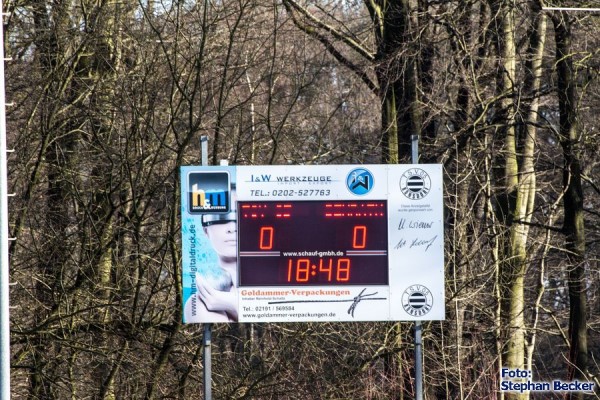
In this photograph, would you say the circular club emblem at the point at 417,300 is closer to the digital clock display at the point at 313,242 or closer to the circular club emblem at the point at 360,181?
the digital clock display at the point at 313,242

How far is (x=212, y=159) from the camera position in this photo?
509 inches

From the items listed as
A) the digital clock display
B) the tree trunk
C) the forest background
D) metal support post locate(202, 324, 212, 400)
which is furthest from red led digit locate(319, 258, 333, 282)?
the tree trunk

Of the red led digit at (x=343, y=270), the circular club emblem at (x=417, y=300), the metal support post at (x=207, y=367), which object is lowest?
the metal support post at (x=207, y=367)

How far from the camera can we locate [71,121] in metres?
13.7

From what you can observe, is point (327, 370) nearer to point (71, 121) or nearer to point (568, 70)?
point (71, 121)

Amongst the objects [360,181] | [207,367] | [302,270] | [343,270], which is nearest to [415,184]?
[360,181]

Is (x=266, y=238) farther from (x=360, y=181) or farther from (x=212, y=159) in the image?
(x=212, y=159)

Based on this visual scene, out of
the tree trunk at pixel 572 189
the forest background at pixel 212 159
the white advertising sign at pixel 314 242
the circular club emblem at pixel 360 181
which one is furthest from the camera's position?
the tree trunk at pixel 572 189

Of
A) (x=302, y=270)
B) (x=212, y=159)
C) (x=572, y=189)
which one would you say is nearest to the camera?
(x=302, y=270)

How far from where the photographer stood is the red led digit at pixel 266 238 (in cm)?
971

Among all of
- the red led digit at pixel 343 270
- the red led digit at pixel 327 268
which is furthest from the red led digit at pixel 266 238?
the red led digit at pixel 343 270

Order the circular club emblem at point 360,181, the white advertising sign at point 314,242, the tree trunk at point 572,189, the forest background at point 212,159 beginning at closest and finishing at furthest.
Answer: the white advertising sign at point 314,242 → the circular club emblem at point 360,181 → the forest background at point 212,159 → the tree trunk at point 572,189

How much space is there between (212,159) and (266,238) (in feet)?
11.2

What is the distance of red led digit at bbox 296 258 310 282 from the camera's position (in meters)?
9.70
